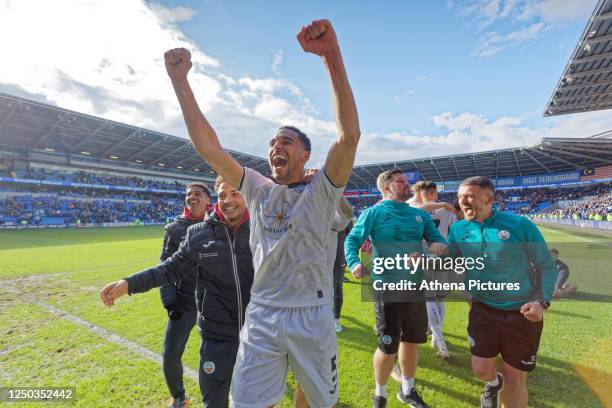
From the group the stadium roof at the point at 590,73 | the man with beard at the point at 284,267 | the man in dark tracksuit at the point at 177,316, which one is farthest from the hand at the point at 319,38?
the stadium roof at the point at 590,73

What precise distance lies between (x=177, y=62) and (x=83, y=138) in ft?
148

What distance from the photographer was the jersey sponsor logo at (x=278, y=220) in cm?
175

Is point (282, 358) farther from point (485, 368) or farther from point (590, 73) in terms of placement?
point (590, 73)

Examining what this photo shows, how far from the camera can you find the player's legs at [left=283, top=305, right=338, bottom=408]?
5.40ft

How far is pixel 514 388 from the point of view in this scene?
238 cm

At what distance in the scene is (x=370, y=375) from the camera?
3.47m

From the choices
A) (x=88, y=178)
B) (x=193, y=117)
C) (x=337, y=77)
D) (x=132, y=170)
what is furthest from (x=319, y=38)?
(x=132, y=170)

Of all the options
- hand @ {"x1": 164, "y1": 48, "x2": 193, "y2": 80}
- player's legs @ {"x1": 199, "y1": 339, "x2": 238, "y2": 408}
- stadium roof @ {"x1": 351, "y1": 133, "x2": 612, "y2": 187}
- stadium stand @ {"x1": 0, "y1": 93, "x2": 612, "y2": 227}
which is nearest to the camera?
hand @ {"x1": 164, "y1": 48, "x2": 193, "y2": 80}

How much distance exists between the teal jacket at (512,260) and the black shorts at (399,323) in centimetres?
60

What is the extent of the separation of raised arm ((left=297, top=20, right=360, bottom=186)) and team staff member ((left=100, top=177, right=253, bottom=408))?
1.21 m

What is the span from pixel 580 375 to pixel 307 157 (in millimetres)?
4275

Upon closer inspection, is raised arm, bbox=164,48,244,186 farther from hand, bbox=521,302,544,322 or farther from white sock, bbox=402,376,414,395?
white sock, bbox=402,376,414,395

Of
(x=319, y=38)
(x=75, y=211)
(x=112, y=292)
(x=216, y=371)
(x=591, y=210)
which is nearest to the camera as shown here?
(x=319, y=38)

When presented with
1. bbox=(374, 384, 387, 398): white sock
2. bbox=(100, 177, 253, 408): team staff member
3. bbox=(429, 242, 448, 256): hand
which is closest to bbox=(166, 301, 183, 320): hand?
bbox=(100, 177, 253, 408): team staff member
